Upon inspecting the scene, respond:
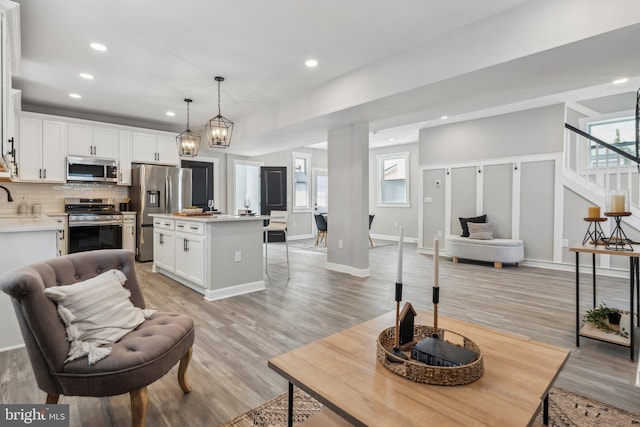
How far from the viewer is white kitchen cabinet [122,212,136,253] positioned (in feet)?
19.1

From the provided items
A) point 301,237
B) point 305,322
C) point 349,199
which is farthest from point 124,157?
point 305,322

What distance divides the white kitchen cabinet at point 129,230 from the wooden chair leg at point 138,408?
5184mm

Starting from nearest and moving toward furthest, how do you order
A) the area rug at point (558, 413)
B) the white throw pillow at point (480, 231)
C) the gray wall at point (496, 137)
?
the area rug at point (558, 413) < the gray wall at point (496, 137) < the white throw pillow at point (480, 231)

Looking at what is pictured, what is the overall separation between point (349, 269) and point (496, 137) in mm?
3869

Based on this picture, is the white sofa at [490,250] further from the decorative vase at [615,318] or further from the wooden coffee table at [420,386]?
the wooden coffee table at [420,386]

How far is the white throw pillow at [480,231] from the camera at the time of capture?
5762 millimetres

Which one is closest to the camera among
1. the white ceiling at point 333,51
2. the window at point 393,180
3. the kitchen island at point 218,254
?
the white ceiling at point 333,51

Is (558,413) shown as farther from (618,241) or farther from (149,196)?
(149,196)

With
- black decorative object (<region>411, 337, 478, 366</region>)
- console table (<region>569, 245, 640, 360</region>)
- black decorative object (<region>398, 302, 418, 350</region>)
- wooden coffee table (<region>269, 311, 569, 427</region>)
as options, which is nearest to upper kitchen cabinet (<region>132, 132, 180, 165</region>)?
wooden coffee table (<region>269, 311, 569, 427</region>)

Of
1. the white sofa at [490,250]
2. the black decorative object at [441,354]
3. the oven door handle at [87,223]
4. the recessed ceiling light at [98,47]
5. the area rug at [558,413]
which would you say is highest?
the recessed ceiling light at [98,47]

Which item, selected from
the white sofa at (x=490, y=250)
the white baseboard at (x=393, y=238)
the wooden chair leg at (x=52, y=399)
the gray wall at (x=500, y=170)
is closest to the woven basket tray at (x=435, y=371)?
the wooden chair leg at (x=52, y=399)

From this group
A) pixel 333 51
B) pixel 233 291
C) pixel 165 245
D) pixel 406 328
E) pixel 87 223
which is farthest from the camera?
pixel 87 223

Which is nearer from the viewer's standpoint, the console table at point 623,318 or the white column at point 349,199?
the console table at point 623,318

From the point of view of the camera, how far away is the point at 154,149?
251 inches
